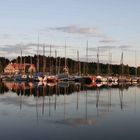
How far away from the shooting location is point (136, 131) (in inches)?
819

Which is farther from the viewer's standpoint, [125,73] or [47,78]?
[125,73]

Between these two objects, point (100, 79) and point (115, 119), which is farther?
point (100, 79)

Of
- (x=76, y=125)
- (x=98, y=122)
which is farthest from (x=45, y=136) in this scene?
(x=98, y=122)

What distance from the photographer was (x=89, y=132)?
2036 centimetres

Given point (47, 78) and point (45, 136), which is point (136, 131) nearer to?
point (45, 136)

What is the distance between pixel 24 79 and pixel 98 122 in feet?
272

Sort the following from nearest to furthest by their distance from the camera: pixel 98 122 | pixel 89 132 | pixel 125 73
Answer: pixel 89 132 < pixel 98 122 < pixel 125 73

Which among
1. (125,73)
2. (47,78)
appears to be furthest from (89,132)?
(125,73)

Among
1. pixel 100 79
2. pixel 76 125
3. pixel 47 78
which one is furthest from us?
pixel 100 79

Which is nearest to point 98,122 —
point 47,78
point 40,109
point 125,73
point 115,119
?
point 115,119

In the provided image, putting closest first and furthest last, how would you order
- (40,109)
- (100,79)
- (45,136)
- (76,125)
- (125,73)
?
(45,136), (76,125), (40,109), (100,79), (125,73)

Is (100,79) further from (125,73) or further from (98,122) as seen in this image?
(98,122)

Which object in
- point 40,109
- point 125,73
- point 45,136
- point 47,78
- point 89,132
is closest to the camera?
point 45,136

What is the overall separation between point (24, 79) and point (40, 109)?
7533cm
